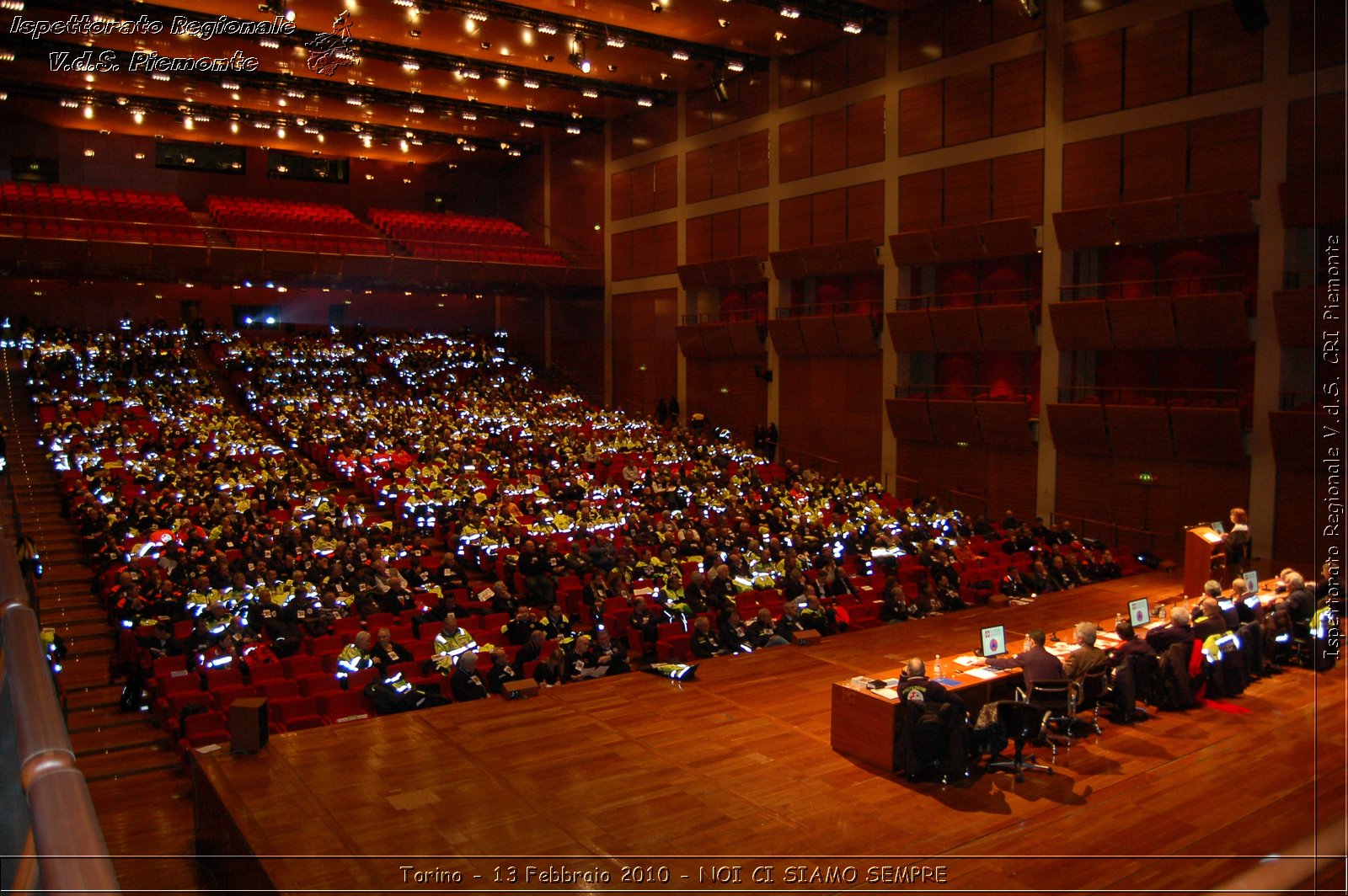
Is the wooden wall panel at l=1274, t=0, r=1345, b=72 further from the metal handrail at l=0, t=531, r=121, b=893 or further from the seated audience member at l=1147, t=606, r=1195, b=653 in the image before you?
the metal handrail at l=0, t=531, r=121, b=893

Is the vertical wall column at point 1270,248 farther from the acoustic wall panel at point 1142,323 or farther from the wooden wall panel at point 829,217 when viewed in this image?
the wooden wall panel at point 829,217

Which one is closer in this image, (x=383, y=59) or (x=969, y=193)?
(x=969, y=193)

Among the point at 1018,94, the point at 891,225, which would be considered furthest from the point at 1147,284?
the point at 891,225

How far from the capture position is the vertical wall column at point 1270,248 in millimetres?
13820

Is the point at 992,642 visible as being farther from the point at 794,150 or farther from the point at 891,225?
the point at 794,150

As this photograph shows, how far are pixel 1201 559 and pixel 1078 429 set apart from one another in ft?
16.2

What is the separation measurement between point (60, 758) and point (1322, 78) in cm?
1666

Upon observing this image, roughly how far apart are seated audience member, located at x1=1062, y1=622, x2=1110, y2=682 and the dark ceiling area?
13.9m

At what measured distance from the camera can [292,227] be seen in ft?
84.0

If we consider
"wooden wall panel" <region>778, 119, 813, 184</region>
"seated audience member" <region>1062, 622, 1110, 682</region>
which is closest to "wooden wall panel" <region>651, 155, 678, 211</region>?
"wooden wall panel" <region>778, 119, 813, 184</region>

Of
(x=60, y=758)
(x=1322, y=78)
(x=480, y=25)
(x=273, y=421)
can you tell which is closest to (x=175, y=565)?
(x=273, y=421)

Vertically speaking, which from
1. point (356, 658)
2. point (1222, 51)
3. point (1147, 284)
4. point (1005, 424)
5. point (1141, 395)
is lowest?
point (356, 658)

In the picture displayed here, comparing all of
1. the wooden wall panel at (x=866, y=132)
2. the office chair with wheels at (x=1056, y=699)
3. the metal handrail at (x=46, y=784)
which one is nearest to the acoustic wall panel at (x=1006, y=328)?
the wooden wall panel at (x=866, y=132)

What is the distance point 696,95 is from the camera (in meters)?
24.4
